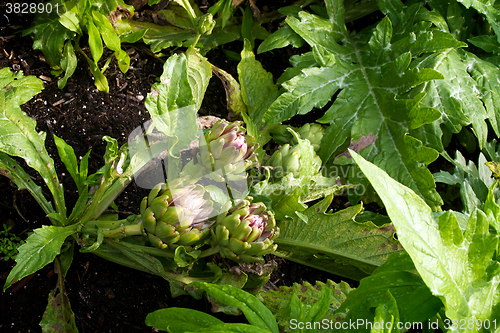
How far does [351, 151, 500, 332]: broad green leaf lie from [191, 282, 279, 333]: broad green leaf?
35cm

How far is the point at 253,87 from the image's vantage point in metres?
1.61

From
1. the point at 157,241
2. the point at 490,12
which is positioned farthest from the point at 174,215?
the point at 490,12

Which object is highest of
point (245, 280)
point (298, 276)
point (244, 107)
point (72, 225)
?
point (244, 107)

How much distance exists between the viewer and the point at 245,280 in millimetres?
1172

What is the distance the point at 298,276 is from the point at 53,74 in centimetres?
112

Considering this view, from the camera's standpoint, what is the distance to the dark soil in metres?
1.15

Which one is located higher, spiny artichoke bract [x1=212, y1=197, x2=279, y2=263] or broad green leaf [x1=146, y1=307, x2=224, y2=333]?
spiny artichoke bract [x1=212, y1=197, x2=279, y2=263]

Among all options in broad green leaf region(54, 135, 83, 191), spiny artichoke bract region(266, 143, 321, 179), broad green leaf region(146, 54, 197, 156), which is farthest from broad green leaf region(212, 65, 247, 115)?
broad green leaf region(54, 135, 83, 191)

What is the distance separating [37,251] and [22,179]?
0.89 ft

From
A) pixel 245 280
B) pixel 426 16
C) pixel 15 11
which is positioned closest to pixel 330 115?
pixel 426 16

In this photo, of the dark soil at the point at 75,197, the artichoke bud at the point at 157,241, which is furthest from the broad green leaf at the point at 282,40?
the artichoke bud at the point at 157,241

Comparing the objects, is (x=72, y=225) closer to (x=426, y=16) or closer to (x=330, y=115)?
(x=330, y=115)

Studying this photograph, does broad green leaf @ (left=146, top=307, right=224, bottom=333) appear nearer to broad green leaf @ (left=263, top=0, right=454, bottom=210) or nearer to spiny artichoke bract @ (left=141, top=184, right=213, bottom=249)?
spiny artichoke bract @ (left=141, top=184, right=213, bottom=249)

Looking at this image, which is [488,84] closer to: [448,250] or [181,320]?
[448,250]
